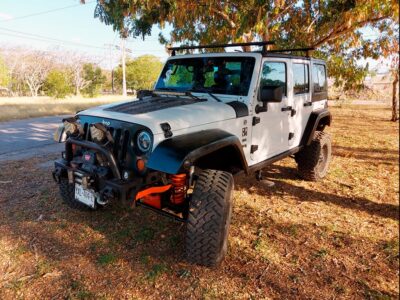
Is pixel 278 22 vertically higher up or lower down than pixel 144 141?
higher up

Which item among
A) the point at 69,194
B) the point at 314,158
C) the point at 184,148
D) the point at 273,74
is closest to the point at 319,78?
the point at 314,158

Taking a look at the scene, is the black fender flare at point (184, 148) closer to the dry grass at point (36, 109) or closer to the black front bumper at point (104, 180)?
the black front bumper at point (104, 180)

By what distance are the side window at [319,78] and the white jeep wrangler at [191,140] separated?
0.78m

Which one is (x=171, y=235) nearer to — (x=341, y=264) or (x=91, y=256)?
(x=91, y=256)

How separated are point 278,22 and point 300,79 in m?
3.55

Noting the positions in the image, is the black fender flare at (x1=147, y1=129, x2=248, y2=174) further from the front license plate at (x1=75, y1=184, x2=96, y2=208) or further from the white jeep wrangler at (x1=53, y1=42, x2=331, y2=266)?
the front license plate at (x1=75, y1=184, x2=96, y2=208)

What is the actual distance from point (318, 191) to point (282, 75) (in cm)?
188

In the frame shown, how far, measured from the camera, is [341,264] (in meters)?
2.93

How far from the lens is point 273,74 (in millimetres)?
3879

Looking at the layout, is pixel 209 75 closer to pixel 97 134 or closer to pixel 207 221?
pixel 97 134

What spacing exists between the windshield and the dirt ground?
1554 mm

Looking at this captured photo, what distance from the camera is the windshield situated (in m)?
3.63

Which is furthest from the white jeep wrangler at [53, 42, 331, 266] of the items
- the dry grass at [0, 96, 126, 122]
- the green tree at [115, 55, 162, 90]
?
the green tree at [115, 55, 162, 90]

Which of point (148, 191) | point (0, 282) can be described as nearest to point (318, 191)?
point (148, 191)
